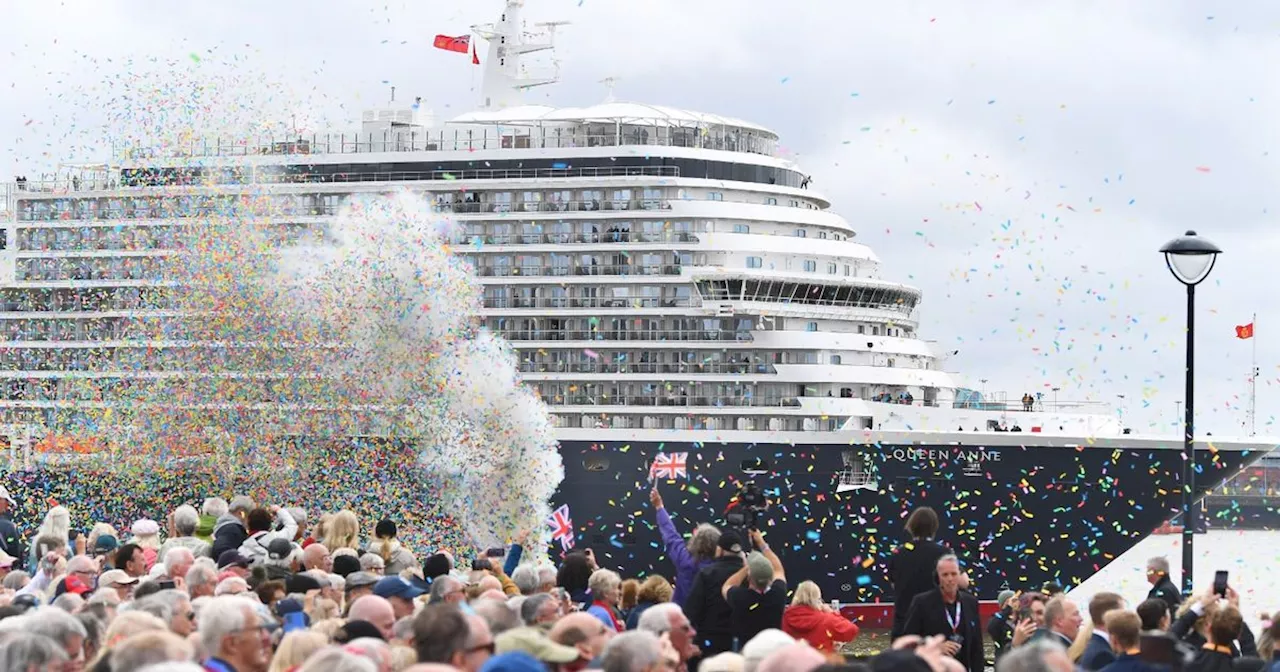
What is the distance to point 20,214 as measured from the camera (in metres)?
58.4

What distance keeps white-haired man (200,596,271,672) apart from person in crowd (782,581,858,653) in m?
4.91

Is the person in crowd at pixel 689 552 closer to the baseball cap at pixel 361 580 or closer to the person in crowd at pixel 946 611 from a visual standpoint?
the person in crowd at pixel 946 611

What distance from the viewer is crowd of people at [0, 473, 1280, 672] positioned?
34.0 ft

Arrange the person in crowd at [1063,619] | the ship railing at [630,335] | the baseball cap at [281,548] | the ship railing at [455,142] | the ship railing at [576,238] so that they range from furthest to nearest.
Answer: the ship railing at [455,142]
the ship railing at [576,238]
the ship railing at [630,335]
the baseball cap at [281,548]
the person in crowd at [1063,619]

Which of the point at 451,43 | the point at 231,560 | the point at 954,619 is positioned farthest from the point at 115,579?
the point at 451,43

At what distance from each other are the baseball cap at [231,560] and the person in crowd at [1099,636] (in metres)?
6.35

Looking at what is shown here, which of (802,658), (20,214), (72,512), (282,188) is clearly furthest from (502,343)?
(802,658)

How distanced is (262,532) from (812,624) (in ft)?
18.0

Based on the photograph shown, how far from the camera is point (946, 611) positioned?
1486 centimetres

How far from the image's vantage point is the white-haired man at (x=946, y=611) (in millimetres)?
14734

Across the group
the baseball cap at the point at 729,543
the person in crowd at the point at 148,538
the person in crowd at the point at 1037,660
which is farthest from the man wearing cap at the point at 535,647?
the person in crowd at the point at 148,538

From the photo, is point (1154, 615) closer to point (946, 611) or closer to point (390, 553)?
point (946, 611)

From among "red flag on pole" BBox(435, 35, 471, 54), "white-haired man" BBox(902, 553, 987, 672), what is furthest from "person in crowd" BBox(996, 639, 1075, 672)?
"red flag on pole" BBox(435, 35, 471, 54)

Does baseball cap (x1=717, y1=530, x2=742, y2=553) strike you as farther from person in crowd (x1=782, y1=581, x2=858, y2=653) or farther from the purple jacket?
the purple jacket
